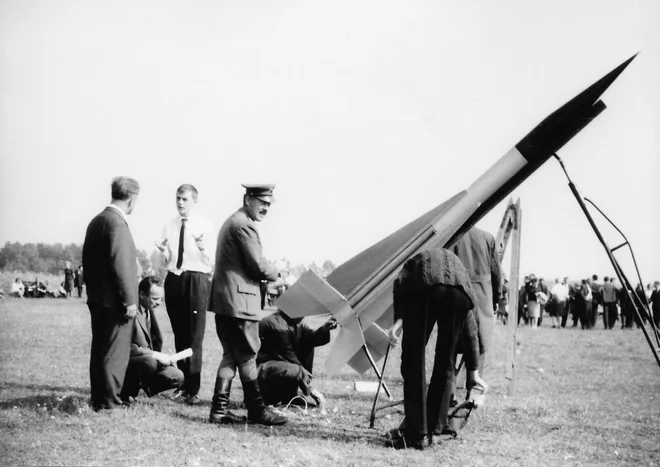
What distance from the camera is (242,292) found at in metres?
5.82

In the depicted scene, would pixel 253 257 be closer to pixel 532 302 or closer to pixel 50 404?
pixel 50 404

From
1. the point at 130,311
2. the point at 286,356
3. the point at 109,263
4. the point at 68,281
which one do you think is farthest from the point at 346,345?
the point at 68,281

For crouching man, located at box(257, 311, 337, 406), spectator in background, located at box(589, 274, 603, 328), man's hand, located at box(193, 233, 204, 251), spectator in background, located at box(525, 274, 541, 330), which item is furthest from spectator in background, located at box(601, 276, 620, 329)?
man's hand, located at box(193, 233, 204, 251)

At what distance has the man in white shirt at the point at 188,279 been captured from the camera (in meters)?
6.79

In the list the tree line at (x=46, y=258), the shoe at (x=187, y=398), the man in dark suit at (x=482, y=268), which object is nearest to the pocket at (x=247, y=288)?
the shoe at (x=187, y=398)

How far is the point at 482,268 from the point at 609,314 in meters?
17.1

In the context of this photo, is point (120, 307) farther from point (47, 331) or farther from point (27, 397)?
point (47, 331)

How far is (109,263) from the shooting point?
18.9ft

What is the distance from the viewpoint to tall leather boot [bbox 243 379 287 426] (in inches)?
226

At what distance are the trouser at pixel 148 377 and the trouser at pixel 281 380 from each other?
0.81 metres

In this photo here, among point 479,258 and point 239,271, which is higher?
point 479,258

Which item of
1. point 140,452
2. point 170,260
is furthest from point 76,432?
point 170,260

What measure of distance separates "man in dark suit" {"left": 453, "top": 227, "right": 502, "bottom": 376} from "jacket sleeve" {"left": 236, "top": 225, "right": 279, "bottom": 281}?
264cm

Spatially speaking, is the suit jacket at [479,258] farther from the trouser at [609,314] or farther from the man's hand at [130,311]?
the trouser at [609,314]
